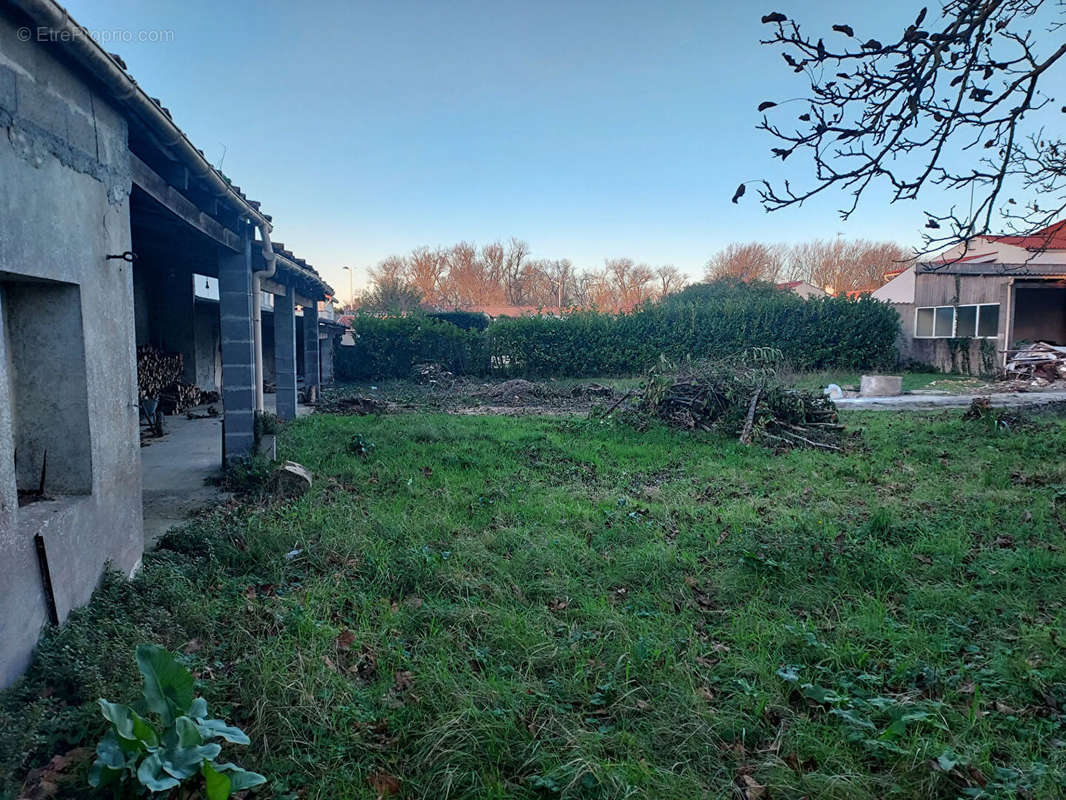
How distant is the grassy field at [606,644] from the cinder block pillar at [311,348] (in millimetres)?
10093

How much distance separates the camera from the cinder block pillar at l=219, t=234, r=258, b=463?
7.37m

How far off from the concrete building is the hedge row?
17012 millimetres

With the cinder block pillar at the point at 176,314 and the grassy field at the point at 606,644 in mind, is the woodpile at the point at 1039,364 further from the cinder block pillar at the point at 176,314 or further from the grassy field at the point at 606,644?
Answer: the cinder block pillar at the point at 176,314


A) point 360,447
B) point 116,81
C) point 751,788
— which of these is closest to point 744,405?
point 360,447

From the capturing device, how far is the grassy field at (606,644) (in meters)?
2.34

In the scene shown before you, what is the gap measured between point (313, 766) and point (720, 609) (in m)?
2.41

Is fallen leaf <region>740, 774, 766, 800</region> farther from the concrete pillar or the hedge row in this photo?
the hedge row

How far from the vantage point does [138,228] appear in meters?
7.65

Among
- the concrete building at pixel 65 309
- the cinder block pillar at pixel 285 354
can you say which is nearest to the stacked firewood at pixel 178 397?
the cinder block pillar at pixel 285 354

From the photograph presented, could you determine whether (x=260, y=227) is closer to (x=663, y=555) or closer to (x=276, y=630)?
(x=276, y=630)

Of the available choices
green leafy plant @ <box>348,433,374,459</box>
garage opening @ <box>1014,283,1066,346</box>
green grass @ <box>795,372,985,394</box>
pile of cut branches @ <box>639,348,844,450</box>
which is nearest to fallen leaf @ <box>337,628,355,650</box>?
green leafy plant @ <box>348,433,374,459</box>

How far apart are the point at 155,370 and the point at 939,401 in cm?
1723

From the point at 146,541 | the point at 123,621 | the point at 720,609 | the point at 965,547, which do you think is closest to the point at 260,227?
the point at 146,541

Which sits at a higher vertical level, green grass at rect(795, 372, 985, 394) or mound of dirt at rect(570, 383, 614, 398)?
green grass at rect(795, 372, 985, 394)
